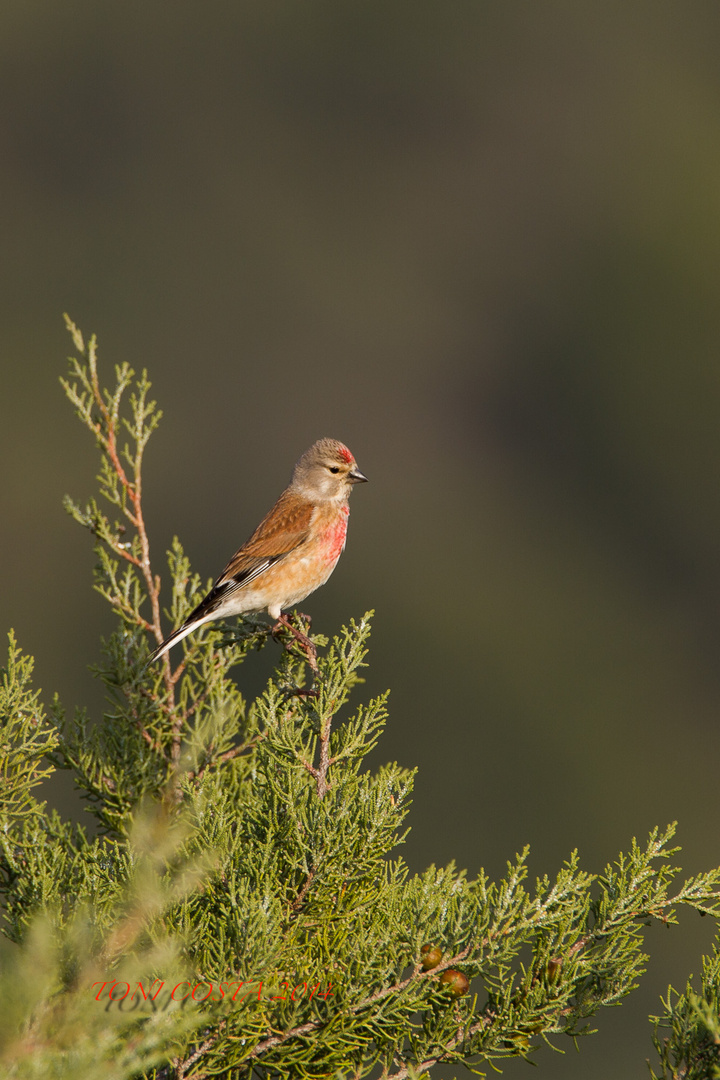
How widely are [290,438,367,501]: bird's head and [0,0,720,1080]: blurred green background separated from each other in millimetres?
25768

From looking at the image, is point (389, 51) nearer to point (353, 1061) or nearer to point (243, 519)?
point (243, 519)

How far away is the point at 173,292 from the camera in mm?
70875

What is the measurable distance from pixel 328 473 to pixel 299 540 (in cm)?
44

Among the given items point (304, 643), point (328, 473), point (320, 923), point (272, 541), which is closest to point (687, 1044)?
point (320, 923)

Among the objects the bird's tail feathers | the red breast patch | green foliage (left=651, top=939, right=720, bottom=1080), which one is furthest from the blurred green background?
green foliage (left=651, top=939, right=720, bottom=1080)

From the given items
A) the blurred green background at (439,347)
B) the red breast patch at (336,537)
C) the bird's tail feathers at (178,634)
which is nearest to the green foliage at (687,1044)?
the bird's tail feathers at (178,634)

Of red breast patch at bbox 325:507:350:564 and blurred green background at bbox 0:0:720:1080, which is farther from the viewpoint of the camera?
blurred green background at bbox 0:0:720:1080

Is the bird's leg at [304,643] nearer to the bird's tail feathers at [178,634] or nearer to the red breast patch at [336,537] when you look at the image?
the bird's tail feathers at [178,634]

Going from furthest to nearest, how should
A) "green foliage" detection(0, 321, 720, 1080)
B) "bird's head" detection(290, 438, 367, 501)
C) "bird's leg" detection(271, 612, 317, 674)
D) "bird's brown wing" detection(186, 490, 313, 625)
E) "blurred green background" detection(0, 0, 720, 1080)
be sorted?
"blurred green background" detection(0, 0, 720, 1080) → "bird's head" detection(290, 438, 367, 501) → "bird's brown wing" detection(186, 490, 313, 625) → "bird's leg" detection(271, 612, 317, 674) → "green foliage" detection(0, 321, 720, 1080)

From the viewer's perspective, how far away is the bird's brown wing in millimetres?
5828

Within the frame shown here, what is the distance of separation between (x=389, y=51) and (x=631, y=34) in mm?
19648

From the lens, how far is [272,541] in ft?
20.5

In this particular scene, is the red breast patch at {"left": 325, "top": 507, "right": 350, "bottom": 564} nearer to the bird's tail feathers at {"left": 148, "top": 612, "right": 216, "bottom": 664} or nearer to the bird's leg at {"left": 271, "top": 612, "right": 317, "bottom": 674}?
the bird's tail feathers at {"left": 148, "top": 612, "right": 216, "bottom": 664}

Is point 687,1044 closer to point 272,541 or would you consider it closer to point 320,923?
point 320,923
